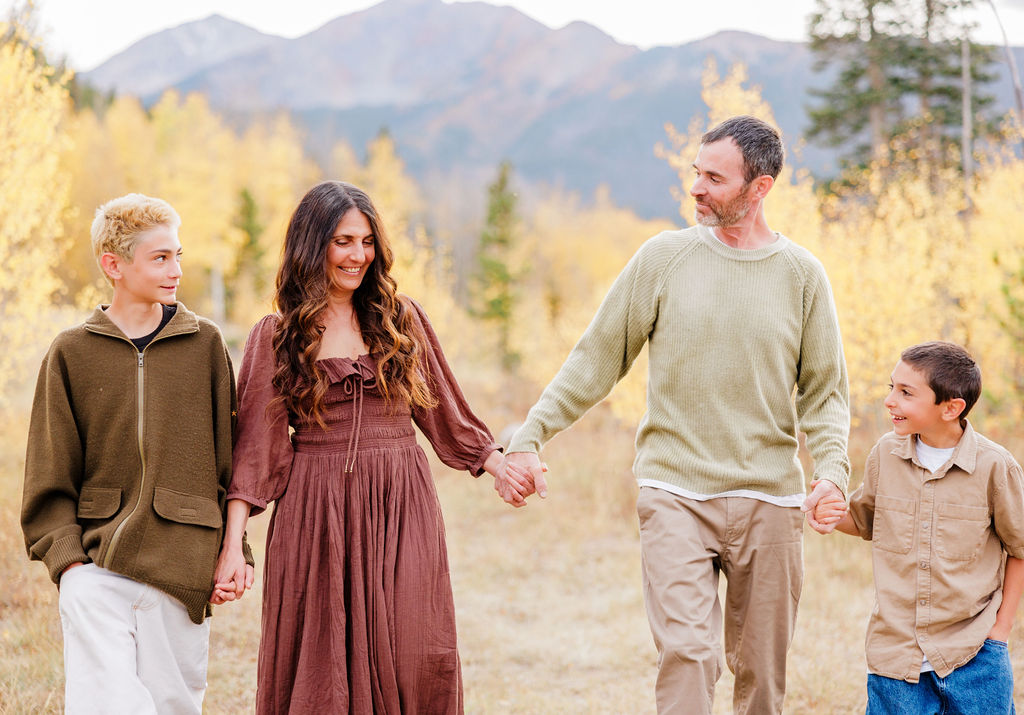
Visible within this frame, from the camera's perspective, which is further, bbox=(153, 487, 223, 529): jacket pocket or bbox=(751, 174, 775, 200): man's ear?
bbox=(751, 174, 775, 200): man's ear

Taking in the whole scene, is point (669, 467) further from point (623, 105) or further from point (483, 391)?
point (623, 105)

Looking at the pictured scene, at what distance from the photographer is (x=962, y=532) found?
310 centimetres

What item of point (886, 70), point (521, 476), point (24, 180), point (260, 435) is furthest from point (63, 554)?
point (886, 70)

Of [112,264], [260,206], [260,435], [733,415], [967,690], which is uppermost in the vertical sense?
[260,206]

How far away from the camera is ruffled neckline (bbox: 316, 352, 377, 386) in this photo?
129 inches

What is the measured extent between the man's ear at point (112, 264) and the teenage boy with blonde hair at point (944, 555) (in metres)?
2.45

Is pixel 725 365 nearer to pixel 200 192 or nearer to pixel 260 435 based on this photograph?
pixel 260 435

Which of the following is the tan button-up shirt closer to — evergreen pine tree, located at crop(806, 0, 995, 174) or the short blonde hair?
the short blonde hair

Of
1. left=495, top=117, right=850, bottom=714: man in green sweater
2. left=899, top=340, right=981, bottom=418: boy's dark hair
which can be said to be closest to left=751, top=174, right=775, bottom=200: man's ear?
left=495, top=117, right=850, bottom=714: man in green sweater

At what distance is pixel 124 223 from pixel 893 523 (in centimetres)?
274

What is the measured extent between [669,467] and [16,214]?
790cm

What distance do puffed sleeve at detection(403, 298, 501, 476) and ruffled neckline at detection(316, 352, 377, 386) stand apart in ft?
0.92

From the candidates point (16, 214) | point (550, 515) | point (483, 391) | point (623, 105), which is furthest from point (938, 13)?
point (623, 105)

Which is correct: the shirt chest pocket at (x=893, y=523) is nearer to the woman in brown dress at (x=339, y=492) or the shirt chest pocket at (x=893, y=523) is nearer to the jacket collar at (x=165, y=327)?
the woman in brown dress at (x=339, y=492)
